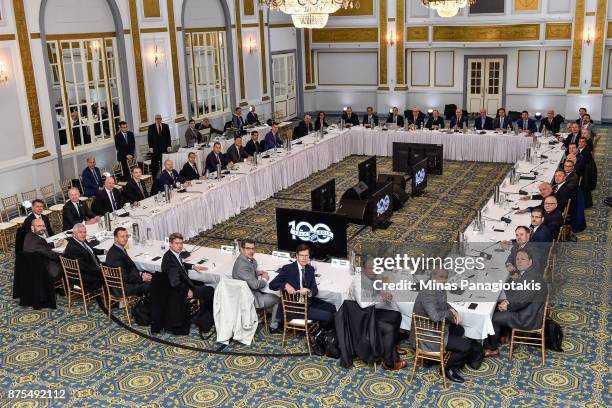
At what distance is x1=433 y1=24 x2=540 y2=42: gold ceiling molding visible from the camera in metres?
18.7

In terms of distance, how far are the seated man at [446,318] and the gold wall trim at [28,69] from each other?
29.7 ft

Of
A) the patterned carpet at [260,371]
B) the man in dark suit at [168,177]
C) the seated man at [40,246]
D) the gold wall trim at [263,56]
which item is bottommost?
the patterned carpet at [260,371]

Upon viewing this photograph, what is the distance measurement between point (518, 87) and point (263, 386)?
1619cm

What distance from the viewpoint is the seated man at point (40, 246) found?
7934 millimetres

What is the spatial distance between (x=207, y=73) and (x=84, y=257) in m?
10.7

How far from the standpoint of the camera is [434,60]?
67.5 feet

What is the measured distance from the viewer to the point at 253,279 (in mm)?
7004

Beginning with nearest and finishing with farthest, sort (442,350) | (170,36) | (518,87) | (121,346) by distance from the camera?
(442,350) → (121,346) → (170,36) → (518,87)

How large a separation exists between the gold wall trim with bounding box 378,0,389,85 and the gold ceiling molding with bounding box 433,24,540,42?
1.66m

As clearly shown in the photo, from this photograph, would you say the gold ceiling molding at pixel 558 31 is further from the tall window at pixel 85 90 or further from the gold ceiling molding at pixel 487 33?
the tall window at pixel 85 90

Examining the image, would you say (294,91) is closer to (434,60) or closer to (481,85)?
(434,60)

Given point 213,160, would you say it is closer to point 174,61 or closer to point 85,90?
point 85,90

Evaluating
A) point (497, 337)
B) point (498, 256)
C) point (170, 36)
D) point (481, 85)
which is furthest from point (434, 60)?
point (497, 337)

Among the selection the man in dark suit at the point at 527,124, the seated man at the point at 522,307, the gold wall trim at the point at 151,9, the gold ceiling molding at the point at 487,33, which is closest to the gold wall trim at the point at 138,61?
the gold wall trim at the point at 151,9
